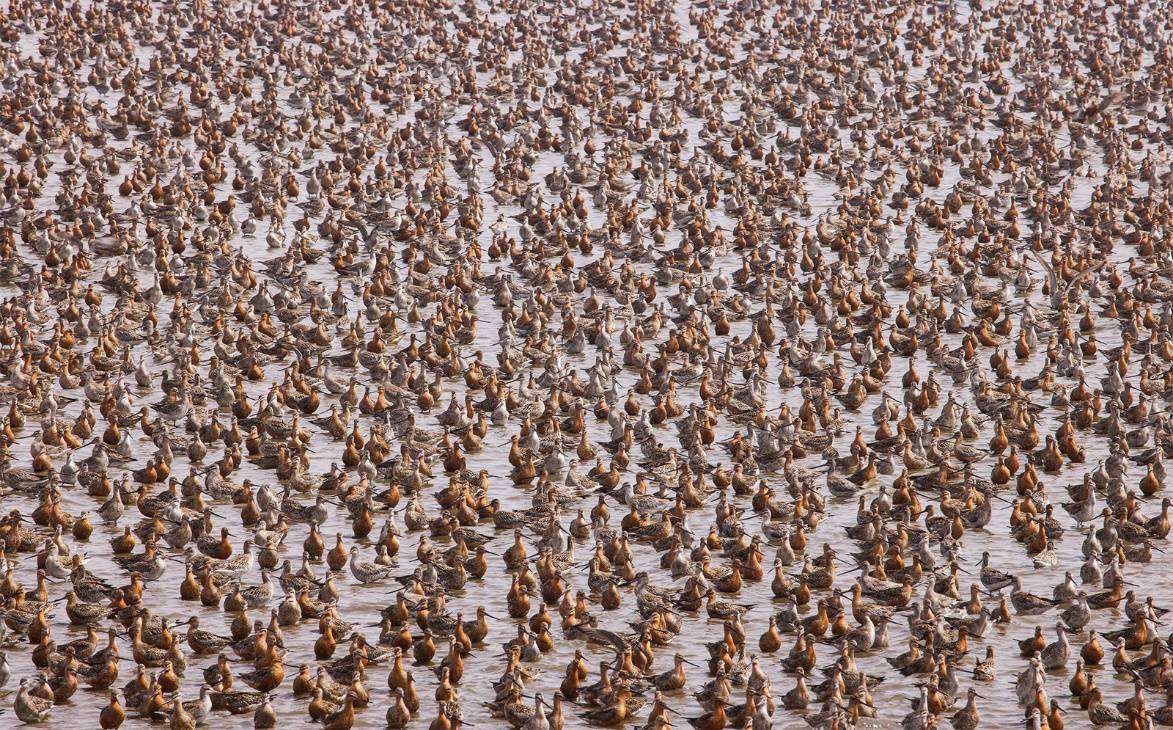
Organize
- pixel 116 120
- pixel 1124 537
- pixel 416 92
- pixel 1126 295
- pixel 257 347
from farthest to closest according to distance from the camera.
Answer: pixel 416 92 < pixel 116 120 < pixel 1126 295 < pixel 257 347 < pixel 1124 537

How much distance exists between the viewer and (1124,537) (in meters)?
28.9

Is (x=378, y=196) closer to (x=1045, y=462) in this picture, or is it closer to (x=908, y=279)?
(x=908, y=279)

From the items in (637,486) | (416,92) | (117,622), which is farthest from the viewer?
(416,92)

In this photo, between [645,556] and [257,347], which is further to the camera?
[257,347]

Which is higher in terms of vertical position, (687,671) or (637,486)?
(637,486)

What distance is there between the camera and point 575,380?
36.3 meters

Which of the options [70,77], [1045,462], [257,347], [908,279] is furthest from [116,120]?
[1045,462]

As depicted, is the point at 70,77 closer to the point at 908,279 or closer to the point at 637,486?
the point at 908,279

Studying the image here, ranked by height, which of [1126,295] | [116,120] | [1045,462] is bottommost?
[1045,462]

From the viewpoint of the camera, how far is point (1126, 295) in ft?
134

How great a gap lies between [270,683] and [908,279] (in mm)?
23637

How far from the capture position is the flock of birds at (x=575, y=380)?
81.7ft

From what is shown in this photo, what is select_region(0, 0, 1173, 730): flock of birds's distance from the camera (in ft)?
81.7

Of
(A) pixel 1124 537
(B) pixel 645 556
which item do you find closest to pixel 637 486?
(B) pixel 645 556
